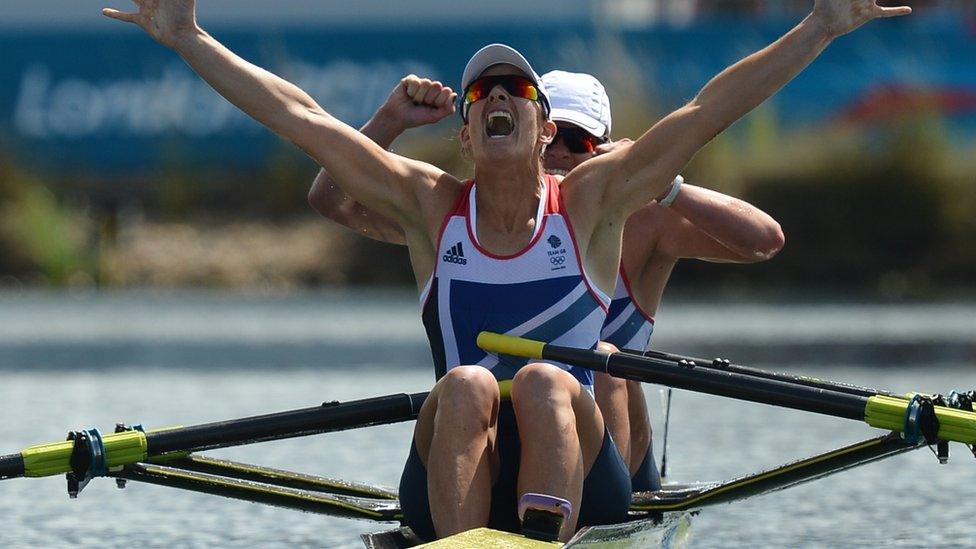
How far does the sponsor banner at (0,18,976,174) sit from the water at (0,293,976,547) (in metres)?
3.25

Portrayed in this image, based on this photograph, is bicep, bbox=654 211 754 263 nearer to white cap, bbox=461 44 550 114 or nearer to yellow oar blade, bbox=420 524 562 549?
white cap, bbox=461 44 550 114

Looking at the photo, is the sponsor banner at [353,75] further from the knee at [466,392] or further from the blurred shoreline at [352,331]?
the knee at [466,392]

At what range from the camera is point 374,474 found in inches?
368

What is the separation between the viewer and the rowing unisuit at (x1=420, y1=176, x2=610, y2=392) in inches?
232

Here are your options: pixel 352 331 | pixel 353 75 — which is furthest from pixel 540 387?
pixel 353 75

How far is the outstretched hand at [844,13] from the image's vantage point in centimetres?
586

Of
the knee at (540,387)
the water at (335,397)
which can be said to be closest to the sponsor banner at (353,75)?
the water at (335,397)

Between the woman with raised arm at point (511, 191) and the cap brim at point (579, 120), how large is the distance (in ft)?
2.45

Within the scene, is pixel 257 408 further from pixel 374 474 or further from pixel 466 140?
pixel 466 140

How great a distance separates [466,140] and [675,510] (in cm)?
146

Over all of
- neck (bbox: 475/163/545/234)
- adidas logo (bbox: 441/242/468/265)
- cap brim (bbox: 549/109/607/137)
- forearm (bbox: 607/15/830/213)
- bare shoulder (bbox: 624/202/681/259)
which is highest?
cap brim (bbox: 549/109/607/137)

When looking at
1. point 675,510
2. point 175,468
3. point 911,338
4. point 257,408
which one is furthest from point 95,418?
point 911,338

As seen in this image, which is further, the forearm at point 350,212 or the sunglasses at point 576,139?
the sunglasses at point 576,139

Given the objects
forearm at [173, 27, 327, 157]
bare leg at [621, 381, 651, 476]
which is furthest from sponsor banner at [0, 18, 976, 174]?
forearm at [173, 27, 327, 157]
